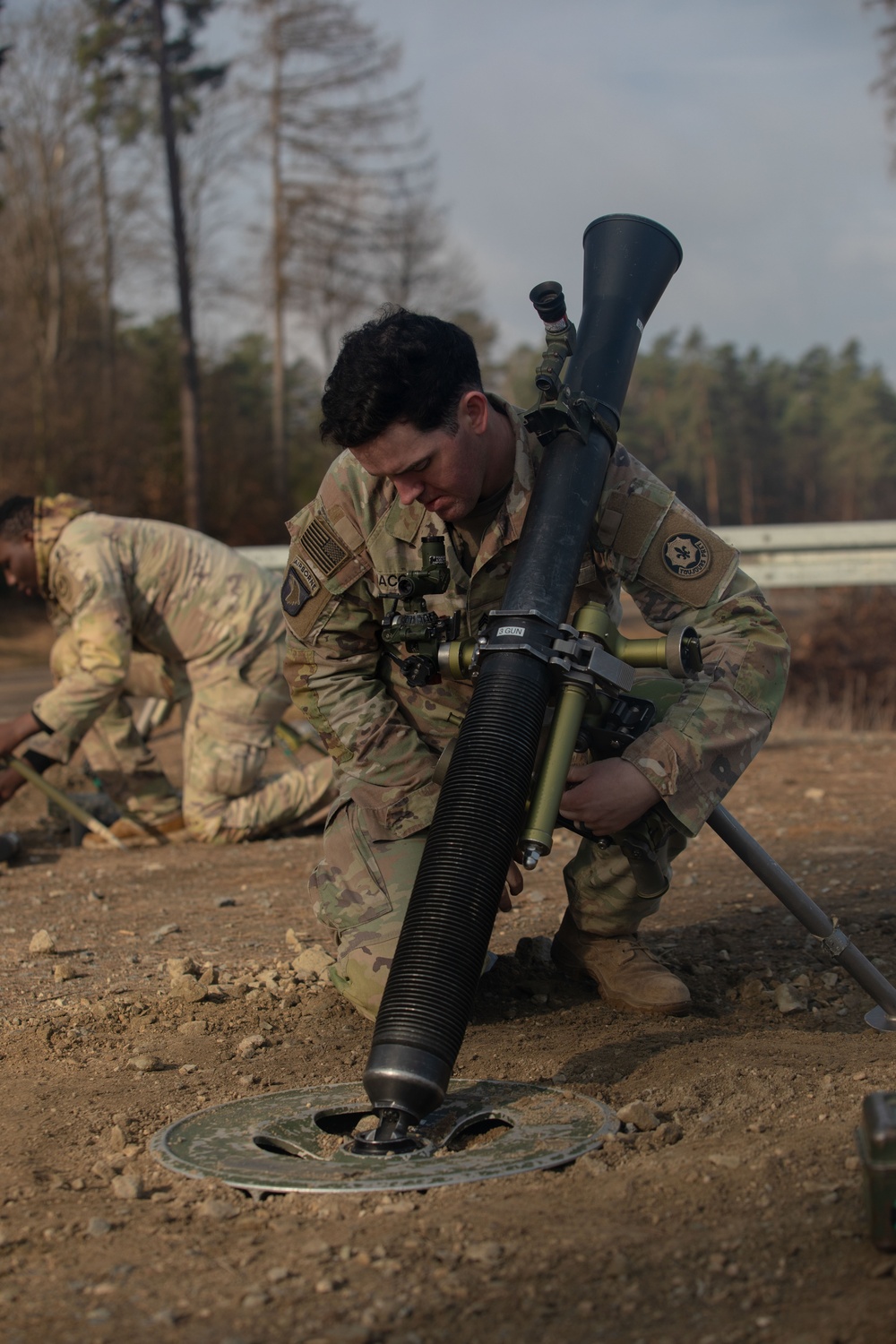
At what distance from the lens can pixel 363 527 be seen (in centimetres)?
330

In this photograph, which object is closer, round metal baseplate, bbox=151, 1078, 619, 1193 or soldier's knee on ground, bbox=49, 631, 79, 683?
round metal baseplate, bbox=151, 1078, 619, 1193

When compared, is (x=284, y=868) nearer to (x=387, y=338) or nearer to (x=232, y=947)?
(x=232, y=947)

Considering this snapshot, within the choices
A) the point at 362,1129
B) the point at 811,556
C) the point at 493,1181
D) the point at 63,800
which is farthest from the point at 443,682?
the point at 811,556

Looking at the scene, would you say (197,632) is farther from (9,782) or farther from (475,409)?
(475,409)

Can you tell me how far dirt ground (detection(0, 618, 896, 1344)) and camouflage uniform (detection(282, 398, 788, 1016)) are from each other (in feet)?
1.06

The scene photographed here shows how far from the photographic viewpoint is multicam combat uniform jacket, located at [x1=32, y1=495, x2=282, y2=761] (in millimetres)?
5750

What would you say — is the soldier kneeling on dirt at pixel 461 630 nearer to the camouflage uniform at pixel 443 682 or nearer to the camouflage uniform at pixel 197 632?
the camouflage uniform at pixel 443 682

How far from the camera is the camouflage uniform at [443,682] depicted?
9.88 ft

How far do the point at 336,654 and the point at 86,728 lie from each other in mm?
2703

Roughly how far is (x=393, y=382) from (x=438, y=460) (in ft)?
0.65

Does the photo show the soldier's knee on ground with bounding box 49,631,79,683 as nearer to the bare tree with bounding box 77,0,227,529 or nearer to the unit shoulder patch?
the unit shoulder patch

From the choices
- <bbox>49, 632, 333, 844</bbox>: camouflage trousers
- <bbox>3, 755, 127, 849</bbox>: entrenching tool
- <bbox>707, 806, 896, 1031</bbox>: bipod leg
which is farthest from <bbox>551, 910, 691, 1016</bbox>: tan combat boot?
<bbox>3, 755, 127, 849</bbox>: entrenching tool

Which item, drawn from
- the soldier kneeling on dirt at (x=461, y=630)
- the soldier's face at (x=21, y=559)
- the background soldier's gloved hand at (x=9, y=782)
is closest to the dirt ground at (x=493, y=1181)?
the soldier kneeling on dirt at (x=461, y=630)

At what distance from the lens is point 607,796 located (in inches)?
111
